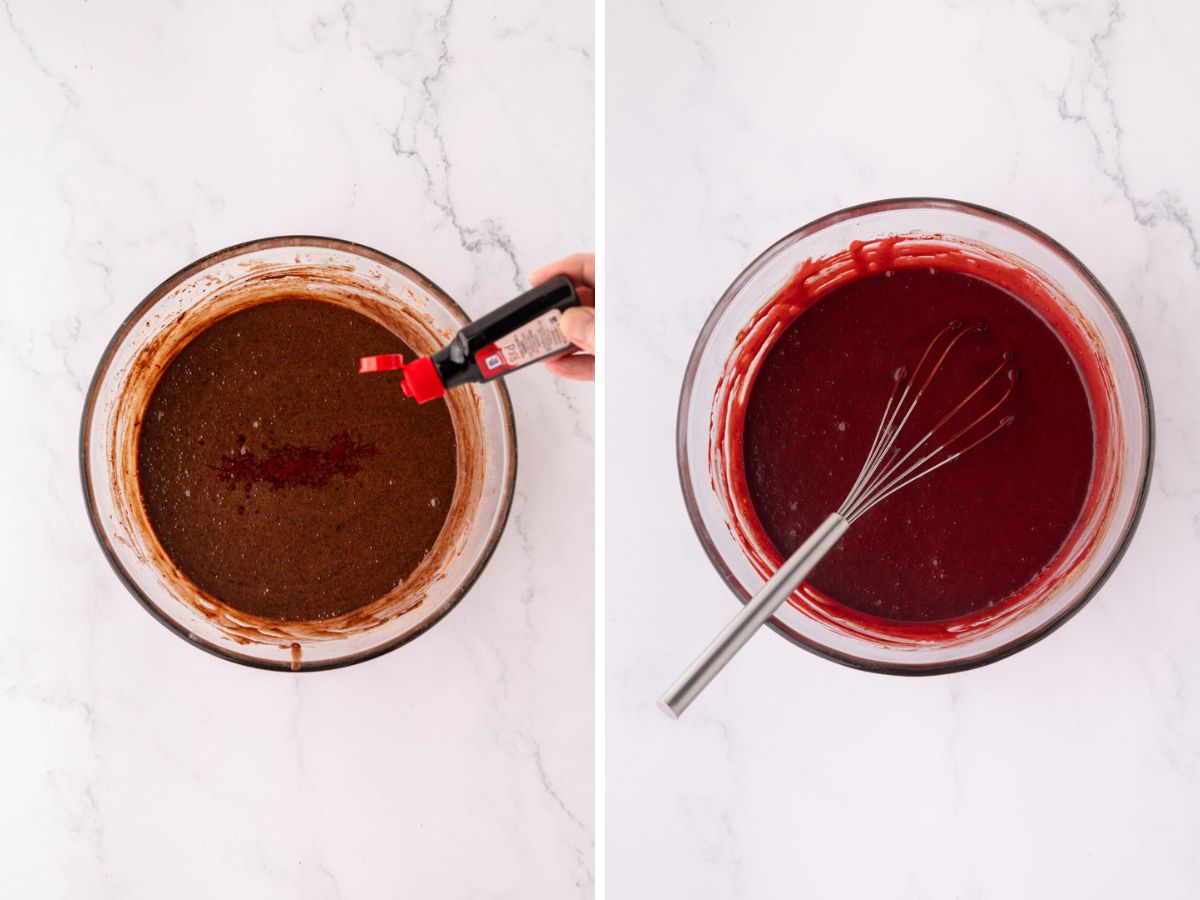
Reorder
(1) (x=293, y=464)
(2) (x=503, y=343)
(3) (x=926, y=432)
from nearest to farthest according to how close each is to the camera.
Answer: (3) (x=926, y=432), (2) (x=503, y=343), (1) (x=293, y=464)

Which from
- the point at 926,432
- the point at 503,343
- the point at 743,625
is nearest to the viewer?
the point at 743,625

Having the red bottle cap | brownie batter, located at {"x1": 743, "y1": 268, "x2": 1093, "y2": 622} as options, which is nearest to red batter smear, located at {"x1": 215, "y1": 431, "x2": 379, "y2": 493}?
the red bottle cap

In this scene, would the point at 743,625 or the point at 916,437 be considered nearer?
the point at 743,625

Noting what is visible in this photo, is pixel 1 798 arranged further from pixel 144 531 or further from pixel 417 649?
pixel 417 649

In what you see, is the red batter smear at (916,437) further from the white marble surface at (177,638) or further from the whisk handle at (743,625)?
the white marble surface at (177,638)

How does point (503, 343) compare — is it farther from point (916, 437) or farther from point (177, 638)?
point (177, 638)

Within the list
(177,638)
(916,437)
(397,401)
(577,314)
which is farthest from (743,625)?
(177,638)

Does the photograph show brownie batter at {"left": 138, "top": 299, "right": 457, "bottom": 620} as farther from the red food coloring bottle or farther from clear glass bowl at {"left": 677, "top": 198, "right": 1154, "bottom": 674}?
clear glass bowl at {"left": 677, "top": 198, "right": 1154, "bottom": 674}

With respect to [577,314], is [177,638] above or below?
below

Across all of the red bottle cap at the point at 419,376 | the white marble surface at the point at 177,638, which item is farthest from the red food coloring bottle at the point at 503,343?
the white marble surface at the point at 177,638
